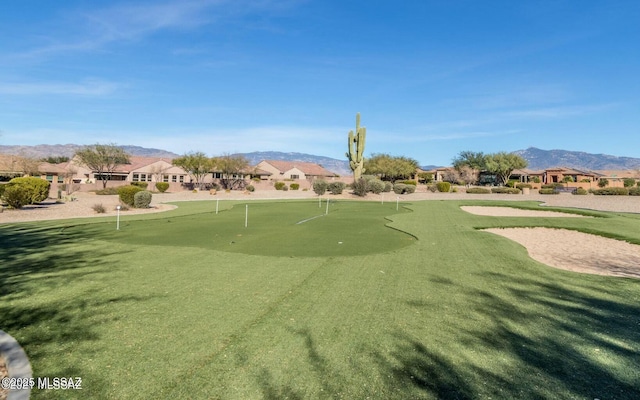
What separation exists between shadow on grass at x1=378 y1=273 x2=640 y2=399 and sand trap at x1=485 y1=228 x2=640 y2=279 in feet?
11.0

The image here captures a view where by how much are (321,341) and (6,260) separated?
944 cm

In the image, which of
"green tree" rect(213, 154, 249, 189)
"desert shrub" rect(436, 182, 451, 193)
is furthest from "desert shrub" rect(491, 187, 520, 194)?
"green tree" rect(213, 154, 249, 189)

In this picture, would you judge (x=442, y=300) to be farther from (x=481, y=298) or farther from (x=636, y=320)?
(x=636, y=320)

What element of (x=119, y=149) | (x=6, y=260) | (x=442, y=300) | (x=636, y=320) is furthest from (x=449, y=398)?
(x=119, y=149)

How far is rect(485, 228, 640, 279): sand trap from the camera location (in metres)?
9.46

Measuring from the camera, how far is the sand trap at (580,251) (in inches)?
372

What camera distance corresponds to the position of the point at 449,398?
3574mm

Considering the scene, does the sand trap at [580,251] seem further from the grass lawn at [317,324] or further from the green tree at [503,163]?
the green tree at [503,163]

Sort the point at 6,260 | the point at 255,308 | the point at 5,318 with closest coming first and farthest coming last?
the point at 5,318, the point at 255,308, the point at 6,260

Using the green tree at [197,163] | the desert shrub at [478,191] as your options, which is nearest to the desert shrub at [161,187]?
the green tree at [197,163]

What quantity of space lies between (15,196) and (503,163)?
271ft

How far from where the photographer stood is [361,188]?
41.4 m

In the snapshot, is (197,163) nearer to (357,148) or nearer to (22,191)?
(357,148)

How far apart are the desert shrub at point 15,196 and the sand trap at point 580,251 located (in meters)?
28.0
